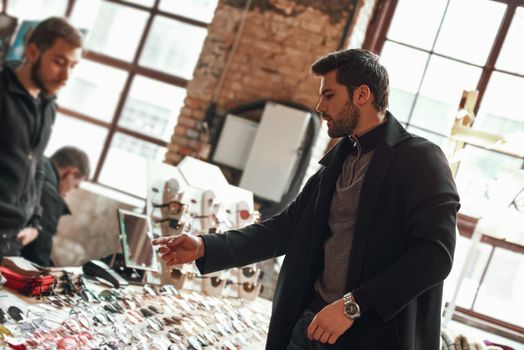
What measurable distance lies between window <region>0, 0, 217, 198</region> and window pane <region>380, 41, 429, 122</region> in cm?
194

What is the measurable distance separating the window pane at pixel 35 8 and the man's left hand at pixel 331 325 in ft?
18.4

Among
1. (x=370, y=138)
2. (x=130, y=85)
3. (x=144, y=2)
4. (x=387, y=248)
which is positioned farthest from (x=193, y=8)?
(x=387, y=248)

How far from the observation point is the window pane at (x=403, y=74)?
5145 mm

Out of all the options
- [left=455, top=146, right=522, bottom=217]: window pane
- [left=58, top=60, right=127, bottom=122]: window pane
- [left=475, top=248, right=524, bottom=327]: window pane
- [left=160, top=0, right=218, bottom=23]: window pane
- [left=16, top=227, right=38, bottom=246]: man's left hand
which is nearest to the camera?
[left=16, top=227, right=38, bottom=246]: man's left hand

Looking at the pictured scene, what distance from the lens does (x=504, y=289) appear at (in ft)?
15.2

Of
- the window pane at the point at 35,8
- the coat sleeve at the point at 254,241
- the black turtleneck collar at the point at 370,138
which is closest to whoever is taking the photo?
the black turtleneck collar at the point at 370,138

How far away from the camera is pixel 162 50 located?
5.99m

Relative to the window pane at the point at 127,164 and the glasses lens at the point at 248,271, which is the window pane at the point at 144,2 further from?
the glasses lens at the point at 248,271

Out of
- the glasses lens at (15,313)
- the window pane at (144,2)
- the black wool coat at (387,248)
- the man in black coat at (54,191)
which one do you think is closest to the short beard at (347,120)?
the black wool coat at (387,248)

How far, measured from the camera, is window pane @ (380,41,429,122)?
5145mm

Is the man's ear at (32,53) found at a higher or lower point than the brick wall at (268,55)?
lower

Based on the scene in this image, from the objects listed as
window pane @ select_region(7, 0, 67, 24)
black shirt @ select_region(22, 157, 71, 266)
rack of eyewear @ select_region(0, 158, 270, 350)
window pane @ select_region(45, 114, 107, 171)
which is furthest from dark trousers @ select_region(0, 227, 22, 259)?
window pane @ select_region(7, 0, 67, 24)

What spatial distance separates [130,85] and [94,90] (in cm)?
40

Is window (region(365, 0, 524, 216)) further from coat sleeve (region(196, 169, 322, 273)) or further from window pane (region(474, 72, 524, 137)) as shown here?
coat sleeve (region(196, 169, 322, 273))
